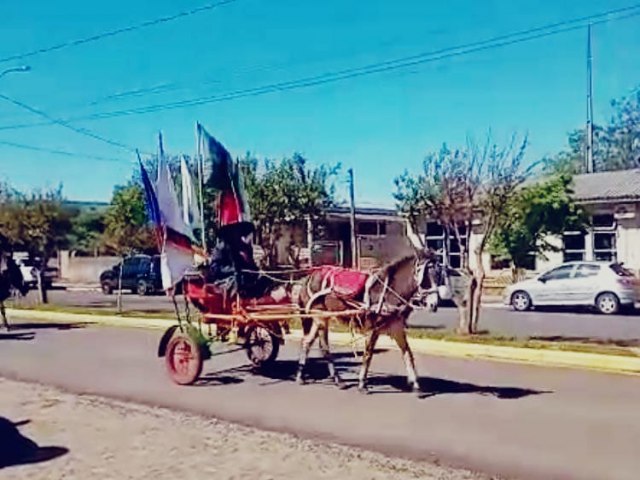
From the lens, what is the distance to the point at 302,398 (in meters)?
11.5

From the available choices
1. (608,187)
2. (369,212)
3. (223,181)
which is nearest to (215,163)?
(223,181)

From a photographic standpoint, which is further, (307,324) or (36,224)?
(36,224)

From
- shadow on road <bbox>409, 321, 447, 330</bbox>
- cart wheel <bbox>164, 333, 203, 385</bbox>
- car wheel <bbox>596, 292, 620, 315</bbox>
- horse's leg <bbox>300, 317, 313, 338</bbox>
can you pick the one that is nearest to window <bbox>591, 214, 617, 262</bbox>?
car wheel <bbox>596, 292, 620, 315</bbox>

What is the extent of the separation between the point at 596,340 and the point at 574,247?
18.4 meters

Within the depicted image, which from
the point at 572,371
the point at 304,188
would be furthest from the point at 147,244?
the point at 572,371

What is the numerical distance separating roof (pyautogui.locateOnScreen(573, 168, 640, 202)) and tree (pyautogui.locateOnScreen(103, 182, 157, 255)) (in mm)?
17418

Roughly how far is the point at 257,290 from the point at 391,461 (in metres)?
5.19

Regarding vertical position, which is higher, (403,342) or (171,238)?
(171,238)

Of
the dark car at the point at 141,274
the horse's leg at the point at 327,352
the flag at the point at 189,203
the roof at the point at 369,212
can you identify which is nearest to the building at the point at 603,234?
the roof at the point at 369,212

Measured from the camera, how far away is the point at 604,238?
1389 inches

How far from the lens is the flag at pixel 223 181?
1316 cm

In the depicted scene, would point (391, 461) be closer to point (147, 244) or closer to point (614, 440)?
point (614, 440)

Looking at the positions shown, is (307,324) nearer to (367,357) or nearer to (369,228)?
(367,357)

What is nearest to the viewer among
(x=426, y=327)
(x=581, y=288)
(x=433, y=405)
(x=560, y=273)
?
(x=433, y=405)
